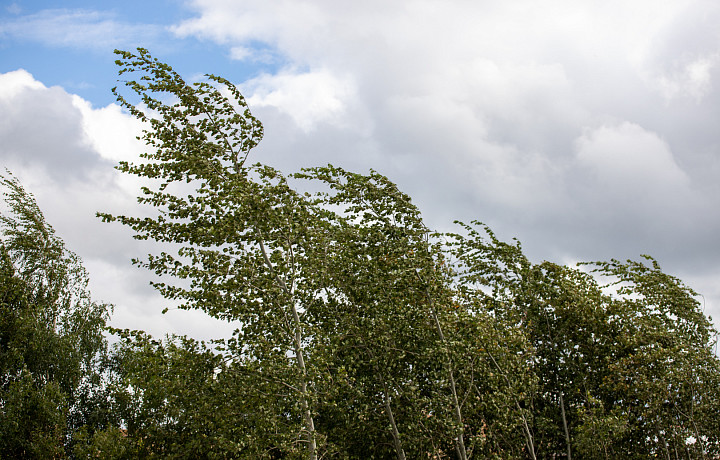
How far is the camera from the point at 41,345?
19.0 m

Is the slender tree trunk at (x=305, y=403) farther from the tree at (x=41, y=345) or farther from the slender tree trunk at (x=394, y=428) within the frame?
the tree at (x=41, y=345)

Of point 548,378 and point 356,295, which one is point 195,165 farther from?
point 548,378

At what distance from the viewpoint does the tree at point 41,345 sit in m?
17.2

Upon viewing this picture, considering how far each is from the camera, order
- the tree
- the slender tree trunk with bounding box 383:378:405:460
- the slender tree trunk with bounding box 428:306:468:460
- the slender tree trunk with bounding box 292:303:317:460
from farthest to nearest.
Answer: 1. the tree
2. the slender tree trunk with bounding box 383:378:405:460
3. the slender tree trunk with bounding box 428:306:468:460
4. the slender tree trunk with bounding box 292:303:317:460

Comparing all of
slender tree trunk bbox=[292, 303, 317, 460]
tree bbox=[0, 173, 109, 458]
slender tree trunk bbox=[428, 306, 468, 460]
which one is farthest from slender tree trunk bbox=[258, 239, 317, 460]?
tree bbox=[0, 173, 109, 458]

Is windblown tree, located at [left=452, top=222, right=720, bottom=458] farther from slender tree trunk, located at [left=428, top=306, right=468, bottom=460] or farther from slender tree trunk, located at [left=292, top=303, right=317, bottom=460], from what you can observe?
slender tree trunk, located at [left=292, top=303, right=317, bottom=460]

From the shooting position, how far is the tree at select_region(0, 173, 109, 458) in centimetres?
1722

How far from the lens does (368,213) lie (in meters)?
10.4

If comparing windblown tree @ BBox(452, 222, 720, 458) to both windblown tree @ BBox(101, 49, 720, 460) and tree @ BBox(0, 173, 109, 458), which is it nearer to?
windblown tree @ BBox(101, 49, 720, 460)

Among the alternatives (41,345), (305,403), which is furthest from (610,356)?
(41,345)

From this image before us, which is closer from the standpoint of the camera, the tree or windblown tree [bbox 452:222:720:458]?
windblown tree [bbox 452:222:720:458]

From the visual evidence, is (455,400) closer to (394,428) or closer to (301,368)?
(394,428)

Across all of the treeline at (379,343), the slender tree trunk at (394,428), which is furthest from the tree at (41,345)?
the slender tree trunk at (394,428)

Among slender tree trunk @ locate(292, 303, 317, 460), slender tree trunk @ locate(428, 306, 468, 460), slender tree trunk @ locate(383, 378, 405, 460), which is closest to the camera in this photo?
slender tree trunk @ locate(292, 303, 317, 460)
